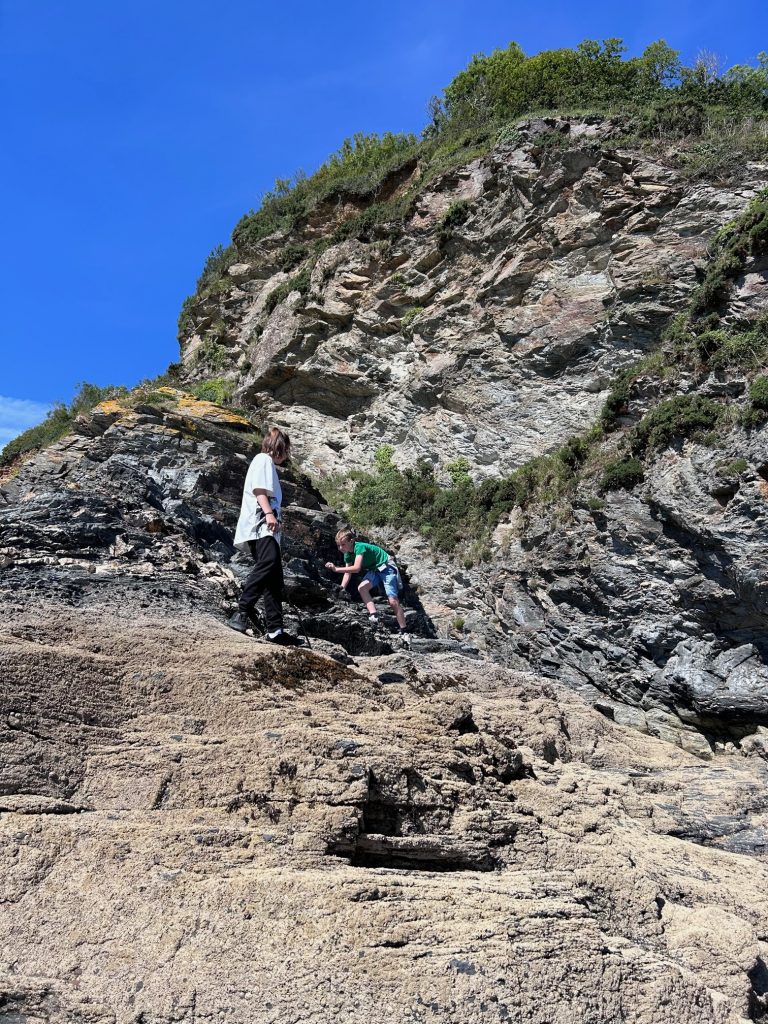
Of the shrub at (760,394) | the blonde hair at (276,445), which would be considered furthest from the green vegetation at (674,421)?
the blonde hair at (276,445)

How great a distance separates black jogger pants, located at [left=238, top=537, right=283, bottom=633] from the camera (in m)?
6.32

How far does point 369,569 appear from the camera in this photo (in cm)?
995

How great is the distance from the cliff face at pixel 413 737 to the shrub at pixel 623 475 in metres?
0.19

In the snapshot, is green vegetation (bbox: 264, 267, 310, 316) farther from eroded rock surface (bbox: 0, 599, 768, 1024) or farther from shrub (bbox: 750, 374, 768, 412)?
eroded rock surface (bbox: 0, 599, 768, 1024)

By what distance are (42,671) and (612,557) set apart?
33.6ft

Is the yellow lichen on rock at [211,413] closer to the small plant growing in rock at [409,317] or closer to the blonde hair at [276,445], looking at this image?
the small plant growing in rock at [409,317]

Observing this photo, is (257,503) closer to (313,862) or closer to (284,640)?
(284,640)

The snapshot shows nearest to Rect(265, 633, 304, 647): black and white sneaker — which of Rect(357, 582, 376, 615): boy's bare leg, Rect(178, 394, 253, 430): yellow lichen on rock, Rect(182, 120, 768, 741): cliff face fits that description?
Rect(357, 582, 376, 615): boy's bare leg

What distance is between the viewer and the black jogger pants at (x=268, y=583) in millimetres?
6320

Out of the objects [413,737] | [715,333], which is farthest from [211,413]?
[413,737]

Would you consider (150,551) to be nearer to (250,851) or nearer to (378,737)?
(378,737)

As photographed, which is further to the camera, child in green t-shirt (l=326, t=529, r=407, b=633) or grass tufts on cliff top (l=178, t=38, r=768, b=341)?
grass tufts on cliff top (l=178, t=38, r=768, b=341)

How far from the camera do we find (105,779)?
3.81m

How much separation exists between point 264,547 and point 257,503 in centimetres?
40
